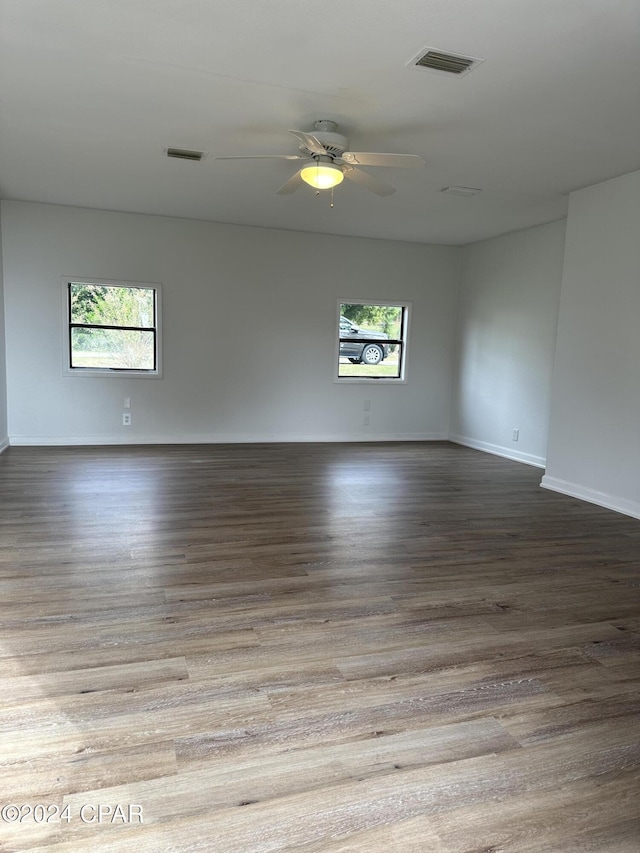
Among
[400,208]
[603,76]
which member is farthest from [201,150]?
[603,76]

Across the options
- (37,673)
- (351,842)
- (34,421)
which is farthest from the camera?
(34,421)

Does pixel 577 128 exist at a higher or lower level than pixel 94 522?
higher

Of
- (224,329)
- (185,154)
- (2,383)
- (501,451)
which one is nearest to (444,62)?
(185,154)

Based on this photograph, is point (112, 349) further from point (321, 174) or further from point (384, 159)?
point (384, 159)

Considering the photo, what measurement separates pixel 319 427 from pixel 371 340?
1.41 metres

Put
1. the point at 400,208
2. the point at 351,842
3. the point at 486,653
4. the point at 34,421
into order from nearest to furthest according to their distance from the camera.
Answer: the point at 351,842 → the point at 486,653 → the point at 400,208 → the point at 34,421

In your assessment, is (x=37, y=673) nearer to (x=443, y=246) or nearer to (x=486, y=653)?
(x=486, y=653)

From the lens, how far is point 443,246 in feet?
25.7

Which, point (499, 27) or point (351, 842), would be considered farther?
point (499, 27)

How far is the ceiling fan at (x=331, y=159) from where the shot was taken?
3.59m

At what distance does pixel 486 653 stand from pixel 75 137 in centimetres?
438

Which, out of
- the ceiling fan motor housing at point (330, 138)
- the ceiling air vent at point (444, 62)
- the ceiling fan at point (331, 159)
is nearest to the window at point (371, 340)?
the ceiling fan at point (331, 159)

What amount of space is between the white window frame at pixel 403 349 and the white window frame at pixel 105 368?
7.50 feet

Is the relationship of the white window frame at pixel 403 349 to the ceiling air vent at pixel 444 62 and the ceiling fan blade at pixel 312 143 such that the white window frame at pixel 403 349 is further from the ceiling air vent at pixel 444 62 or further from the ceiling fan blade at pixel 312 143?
the ceiling air vent at pixel 444 62
